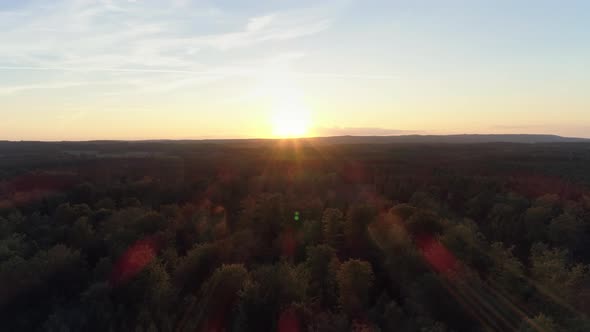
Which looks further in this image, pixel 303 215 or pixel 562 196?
pixel 562 196

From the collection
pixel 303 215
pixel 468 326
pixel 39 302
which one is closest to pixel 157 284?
pixel 39 302

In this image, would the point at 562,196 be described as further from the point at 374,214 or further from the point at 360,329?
the point at 360,329

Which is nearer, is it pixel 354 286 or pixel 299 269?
pixel 354 286

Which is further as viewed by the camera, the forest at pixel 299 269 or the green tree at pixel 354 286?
the green tree at pixel 354 286

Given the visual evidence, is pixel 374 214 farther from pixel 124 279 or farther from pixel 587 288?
pixel 124 279

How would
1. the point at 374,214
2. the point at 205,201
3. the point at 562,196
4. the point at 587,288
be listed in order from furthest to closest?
the point at 205,201
the point at 562,196
the point at 374,214
the point at 587,288

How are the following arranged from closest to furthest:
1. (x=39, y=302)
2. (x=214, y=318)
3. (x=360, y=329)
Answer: (x=360, y=329), (x=214, y=318), (x=39, y=302)

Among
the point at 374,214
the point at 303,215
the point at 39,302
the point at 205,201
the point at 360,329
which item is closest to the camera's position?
the point at 360,329

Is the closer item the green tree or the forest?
the forest

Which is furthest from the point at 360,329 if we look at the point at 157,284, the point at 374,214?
the point at 374,214
